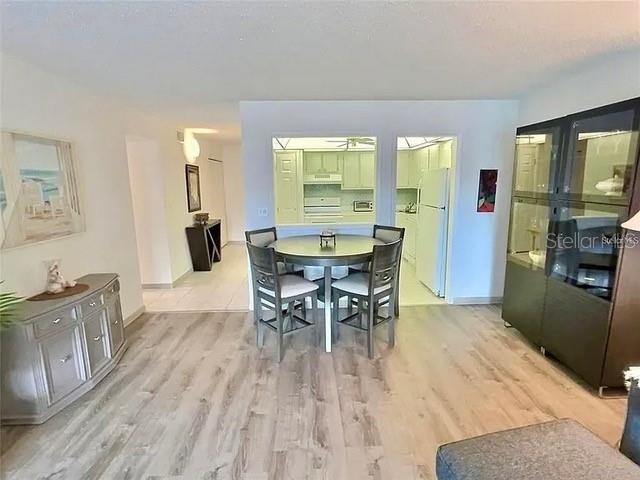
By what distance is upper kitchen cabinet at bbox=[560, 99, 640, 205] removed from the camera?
2.18m

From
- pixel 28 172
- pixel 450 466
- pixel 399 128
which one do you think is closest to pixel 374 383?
pixel 450 466

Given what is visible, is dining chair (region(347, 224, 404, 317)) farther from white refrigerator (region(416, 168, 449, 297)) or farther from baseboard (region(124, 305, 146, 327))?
baseboard (region(124, 305, 146, 327))

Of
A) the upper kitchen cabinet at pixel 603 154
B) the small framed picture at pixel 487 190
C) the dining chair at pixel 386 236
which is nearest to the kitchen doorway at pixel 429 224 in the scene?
the small framed picture at pixel 487 190

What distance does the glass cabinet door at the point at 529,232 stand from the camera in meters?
3.02

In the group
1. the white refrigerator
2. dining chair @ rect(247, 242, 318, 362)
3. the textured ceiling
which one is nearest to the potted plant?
the textured ceiling

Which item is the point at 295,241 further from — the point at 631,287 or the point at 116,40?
the point at 631,287

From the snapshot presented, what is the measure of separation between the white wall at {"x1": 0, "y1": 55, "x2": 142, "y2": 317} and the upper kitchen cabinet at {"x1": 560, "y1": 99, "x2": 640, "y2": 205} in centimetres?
393

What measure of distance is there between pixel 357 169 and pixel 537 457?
5.41 meters

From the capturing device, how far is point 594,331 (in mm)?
2395

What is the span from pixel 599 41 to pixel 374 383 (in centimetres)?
270

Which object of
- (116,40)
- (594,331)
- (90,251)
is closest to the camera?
(116,40)

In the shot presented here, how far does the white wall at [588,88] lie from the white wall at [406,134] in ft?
1.55

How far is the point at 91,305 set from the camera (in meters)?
2.62

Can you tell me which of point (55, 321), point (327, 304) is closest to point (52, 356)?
point (55, 321)
